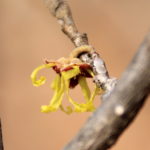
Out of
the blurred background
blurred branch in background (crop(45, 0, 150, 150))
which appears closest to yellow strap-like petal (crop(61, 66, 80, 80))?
blurred branch in background (crop(45, 0, 150, 150))

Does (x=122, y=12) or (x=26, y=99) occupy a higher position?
(x=122, y=12)

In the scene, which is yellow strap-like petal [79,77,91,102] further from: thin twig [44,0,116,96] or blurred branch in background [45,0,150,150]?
blurred branch in background [45,0,150,150]

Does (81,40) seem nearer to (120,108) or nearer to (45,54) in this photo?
(120,108)

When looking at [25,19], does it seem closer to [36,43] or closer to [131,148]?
[36,43]

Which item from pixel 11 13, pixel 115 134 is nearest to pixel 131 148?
pixel 11 13

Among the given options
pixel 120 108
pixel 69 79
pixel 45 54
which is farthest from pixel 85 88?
pixel 45 54
